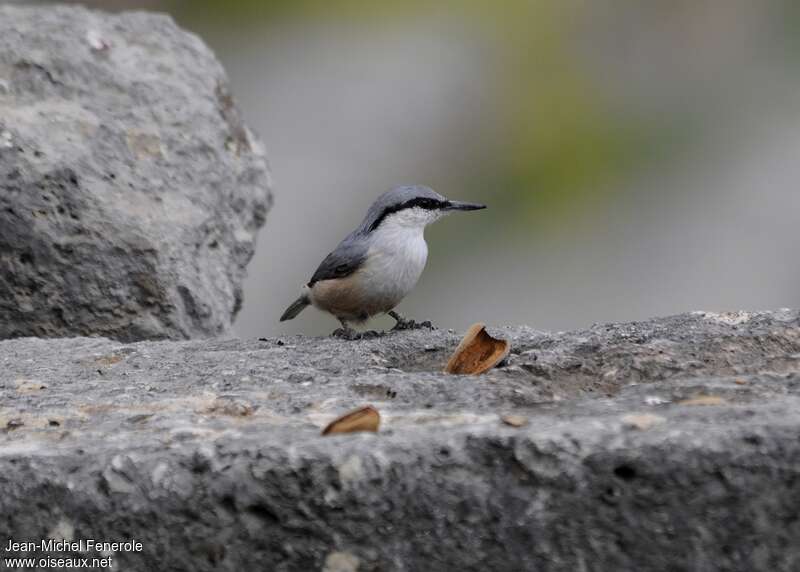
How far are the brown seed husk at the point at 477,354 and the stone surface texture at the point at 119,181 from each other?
1559 millimetres

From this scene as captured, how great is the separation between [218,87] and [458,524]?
3.30 metres

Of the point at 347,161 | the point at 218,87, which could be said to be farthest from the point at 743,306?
the point at 218,87

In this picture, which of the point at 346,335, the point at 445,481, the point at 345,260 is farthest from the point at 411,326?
the point at 445,481

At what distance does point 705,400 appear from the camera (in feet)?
9.18

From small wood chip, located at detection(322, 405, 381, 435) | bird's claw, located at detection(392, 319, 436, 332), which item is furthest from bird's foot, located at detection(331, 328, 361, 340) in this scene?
small wood chip, located at detection(322, 405, 381, 435)

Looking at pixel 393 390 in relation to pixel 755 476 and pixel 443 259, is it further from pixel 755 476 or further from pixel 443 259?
pixel 443 259

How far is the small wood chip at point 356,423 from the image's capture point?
2734 mm

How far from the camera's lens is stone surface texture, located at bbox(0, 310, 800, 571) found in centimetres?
243

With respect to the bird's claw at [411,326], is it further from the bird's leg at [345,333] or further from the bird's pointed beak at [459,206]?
the bird's pointed beak at [459,206]

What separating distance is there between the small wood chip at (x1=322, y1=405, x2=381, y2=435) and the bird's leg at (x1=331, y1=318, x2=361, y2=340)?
163 centimetres

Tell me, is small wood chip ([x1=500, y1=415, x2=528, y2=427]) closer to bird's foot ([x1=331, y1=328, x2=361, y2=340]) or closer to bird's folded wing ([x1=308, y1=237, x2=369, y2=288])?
bird's foot ([x1=331, y1=328, x2=361, y2=340])

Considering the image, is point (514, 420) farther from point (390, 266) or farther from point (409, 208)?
point (409, 208)

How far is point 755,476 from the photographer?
7.90ft

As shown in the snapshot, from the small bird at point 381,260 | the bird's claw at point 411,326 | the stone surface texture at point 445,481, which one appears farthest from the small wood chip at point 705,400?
the small bird at point 381,260
